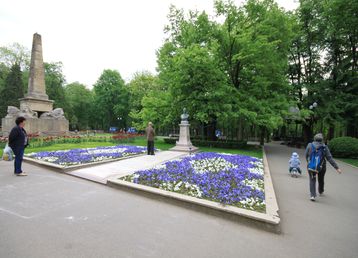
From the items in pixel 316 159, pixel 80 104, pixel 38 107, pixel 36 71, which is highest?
pixel 80 104

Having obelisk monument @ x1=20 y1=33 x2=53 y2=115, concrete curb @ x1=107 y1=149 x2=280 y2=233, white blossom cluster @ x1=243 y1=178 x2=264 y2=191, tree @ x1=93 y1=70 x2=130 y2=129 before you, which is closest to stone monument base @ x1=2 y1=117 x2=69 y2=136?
obelisk monument @ x1=20 y1=33 x2=53 y2=115

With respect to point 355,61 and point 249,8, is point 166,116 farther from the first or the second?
point 355,61

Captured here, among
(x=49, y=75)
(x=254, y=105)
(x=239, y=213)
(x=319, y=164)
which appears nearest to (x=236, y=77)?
(x=254, y=105)

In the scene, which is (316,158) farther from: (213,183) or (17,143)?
(17,143)

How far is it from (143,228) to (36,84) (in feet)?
→ 63.9

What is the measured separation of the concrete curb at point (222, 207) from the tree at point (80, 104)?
47.8 meters

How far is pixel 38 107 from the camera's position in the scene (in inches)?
665

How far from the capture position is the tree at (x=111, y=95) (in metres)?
43.1

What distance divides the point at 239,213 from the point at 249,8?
18.5 m

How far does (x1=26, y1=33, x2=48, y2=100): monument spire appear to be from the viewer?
1677 cm

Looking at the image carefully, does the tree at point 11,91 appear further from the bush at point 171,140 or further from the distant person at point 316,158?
Result: the distant person at point 316,158

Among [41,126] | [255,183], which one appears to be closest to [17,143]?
[255,183]

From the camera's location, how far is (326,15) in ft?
58.8

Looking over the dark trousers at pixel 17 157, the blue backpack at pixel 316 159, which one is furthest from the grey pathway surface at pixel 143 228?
the dark trousers at pixel 17 157
